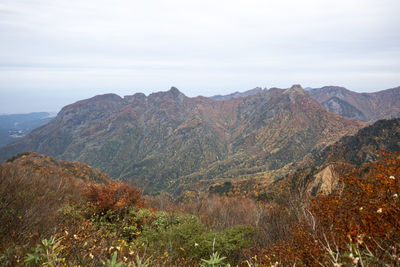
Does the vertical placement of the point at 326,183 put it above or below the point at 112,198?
below

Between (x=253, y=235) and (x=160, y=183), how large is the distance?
194 m

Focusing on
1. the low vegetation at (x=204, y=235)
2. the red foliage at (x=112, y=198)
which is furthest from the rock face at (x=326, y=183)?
the red foliage at (x=112, y=198)

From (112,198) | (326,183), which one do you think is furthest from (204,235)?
(326,183)

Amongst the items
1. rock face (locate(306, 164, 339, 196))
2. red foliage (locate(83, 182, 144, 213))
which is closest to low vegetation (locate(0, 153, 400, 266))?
red foliage (locate(83, 182, 144, 213))

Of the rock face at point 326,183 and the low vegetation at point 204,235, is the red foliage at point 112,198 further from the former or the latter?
the rock face at point 326,183

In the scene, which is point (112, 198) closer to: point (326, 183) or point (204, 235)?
point (204, 235)

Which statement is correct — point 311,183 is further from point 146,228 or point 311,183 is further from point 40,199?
point 40,199

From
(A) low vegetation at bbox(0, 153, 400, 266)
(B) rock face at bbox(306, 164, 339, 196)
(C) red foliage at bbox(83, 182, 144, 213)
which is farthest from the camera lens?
(B) rock face at bbox(306, 164, 339, 196)

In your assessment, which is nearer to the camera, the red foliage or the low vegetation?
the low vegetation

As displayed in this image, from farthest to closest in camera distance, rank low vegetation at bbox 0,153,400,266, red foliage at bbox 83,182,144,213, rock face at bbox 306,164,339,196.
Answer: rock face at bbox 306,164,339,196
red foliage at bbox 83,182,144,213
low vegetation at bbox 0,153,400,266

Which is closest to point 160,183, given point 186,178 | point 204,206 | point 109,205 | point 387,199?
point 186,178

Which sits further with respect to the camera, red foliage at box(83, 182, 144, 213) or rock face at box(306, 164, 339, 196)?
rock face at box(306, 164, 339, 196)

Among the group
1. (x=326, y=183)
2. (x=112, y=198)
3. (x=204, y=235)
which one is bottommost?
(x=326, y=183)

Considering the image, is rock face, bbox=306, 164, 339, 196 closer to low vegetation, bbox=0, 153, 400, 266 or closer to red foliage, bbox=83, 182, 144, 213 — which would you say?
low vegetation, bbox=0, 153, 400, 266
